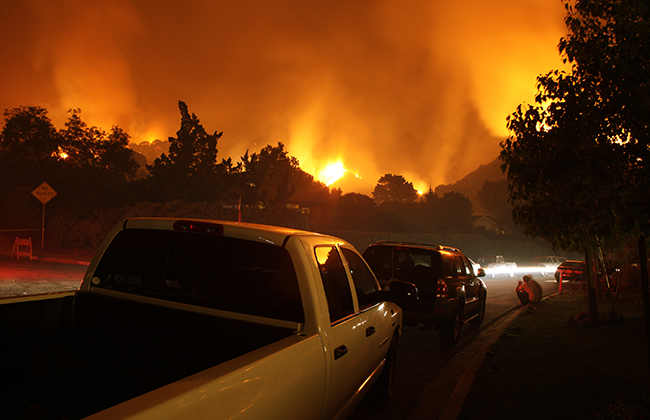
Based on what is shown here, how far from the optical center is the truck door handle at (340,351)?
281 cm

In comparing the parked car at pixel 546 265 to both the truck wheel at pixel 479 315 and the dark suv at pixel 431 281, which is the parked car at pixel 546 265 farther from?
the dark suv at pixel 431 281

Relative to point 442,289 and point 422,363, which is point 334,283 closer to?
point 422,363

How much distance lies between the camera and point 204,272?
3.12 metres

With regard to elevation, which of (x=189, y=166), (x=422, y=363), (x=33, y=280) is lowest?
(x=422, y=363)

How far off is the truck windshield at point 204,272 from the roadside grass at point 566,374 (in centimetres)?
296

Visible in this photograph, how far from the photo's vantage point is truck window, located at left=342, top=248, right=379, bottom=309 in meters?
4.03

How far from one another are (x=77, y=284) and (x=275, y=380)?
14.1 m

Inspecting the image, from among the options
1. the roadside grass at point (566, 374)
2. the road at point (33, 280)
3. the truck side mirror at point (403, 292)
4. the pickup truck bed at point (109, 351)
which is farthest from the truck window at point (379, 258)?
the road at point (33, 280)

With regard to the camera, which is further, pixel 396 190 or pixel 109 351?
pixel 396 190

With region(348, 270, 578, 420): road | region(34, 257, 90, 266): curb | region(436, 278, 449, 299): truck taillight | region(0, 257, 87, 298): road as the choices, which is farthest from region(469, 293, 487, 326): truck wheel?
region(34, 257, 90, 266): curb

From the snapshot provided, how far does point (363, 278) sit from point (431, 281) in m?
3.90

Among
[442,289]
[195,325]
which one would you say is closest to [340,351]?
[195,325]

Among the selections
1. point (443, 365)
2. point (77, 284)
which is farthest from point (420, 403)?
point (77, 284)

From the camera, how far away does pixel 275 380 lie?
202 cm
